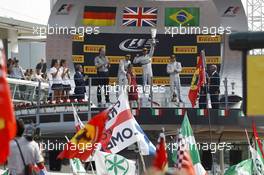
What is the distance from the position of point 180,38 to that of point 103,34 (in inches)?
85.9

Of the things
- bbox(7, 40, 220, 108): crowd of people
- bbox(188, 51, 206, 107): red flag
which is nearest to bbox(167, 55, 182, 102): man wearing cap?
bbox(7, 40, 220, 108): crowd of people

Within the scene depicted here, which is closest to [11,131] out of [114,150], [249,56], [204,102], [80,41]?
[249,56]

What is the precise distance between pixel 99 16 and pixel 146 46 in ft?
5.15

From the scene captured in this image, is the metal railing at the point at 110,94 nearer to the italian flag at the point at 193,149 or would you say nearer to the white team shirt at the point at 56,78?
the white team shirt at the point at 56,78

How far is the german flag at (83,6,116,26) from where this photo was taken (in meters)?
28.5

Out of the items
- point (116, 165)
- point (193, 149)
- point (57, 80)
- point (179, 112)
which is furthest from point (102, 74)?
point (116, 165)

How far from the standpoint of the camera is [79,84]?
24516mm

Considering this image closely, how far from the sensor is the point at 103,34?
28.7 meters

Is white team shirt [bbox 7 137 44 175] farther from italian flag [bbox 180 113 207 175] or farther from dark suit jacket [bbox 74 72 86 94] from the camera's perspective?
dark suit jacket [bbox 74 72 86 94]

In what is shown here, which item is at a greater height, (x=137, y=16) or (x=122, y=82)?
(x=137, y=16)

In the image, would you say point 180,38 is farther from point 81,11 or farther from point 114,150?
point 114,150

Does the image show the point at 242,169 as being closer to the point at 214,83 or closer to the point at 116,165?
the point at 116,165

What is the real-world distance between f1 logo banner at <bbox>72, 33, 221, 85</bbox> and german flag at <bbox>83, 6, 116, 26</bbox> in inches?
13.7

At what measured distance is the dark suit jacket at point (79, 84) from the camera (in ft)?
80.0
